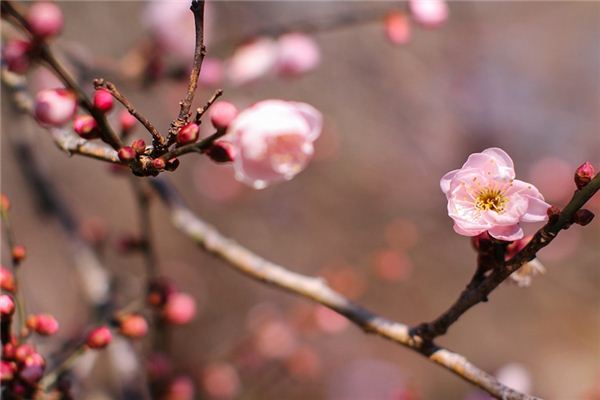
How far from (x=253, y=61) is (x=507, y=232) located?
130 centimetres

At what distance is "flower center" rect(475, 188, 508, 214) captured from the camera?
35.8 inches

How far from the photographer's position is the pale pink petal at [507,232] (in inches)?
34.4

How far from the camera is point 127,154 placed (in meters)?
0.80

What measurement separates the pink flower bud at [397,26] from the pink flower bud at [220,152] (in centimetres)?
96

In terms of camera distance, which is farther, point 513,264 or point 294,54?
point 294,54

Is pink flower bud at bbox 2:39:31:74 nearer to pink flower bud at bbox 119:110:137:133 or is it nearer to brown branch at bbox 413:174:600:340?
pink flower bud at bbox 119:110:137:133

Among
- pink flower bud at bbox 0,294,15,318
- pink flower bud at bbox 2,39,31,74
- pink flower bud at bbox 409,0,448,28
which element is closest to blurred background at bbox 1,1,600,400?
pink flower bud at bbox 409,0,448,28

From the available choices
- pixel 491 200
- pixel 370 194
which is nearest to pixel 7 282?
pixel 491 200

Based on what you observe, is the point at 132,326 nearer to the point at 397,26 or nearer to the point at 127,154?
the point at 127,154

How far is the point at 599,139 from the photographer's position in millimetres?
2988

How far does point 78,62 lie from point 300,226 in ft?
6.24

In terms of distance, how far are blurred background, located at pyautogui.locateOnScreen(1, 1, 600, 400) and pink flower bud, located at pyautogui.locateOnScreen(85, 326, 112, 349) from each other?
5.42ft

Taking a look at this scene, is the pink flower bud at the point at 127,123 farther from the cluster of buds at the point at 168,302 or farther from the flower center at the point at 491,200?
the flower center at the point at 491,200

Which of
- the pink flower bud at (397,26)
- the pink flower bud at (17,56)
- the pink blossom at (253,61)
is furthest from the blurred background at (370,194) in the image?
the pink flower bud at (17,56)
